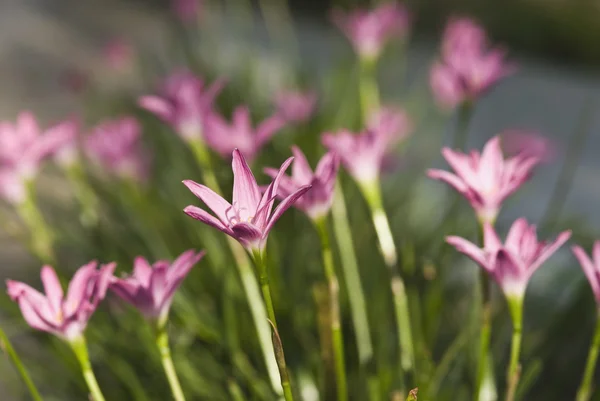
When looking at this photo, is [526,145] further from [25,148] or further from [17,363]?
[17,363]

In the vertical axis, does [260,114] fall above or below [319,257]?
above

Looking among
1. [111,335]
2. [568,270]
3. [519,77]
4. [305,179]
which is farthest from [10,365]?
[519,77]

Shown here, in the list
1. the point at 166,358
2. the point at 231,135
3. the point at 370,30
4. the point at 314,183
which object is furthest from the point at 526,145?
the point at 166,358

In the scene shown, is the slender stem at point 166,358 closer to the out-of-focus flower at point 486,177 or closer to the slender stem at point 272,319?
the slender stem at point 272,319

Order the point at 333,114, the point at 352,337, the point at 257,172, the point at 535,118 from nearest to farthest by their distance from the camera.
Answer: the point at 352,337 → the point at 257,172 → the point at 333,114 → the point at 535,118

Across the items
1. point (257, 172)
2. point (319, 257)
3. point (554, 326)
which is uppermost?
point (257, 172)

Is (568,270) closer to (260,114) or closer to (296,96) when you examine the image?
(296,96)
